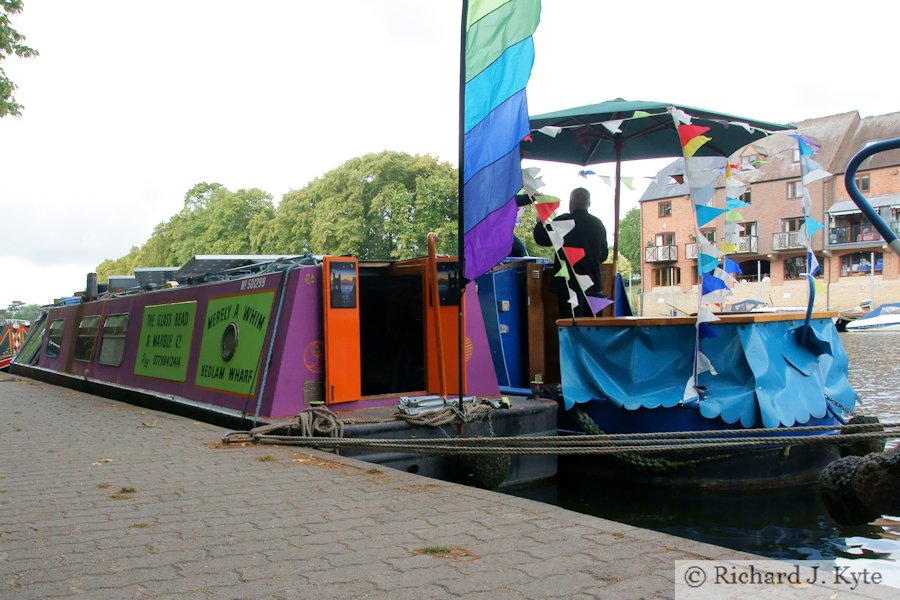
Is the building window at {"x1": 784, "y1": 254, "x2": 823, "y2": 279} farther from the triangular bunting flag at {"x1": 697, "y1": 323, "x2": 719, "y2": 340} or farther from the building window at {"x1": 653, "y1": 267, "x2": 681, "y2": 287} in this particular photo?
the triangular bunting flag at {"x1": 697, "y1": 323, "x2": 719, "y2": 340}

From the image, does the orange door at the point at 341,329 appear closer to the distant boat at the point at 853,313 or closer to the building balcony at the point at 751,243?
the distant boat at the point at 853,313

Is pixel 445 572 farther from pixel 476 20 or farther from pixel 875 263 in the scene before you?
pixel 875 263

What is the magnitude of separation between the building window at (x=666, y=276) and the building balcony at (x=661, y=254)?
3.43ft

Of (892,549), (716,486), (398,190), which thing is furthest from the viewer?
(398,190)

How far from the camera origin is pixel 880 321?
Result: 144 ft

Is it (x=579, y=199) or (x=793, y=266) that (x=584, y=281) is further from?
(x=793, y=266)

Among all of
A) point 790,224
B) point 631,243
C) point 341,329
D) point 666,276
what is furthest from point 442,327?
point 631,243

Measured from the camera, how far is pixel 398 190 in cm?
4372

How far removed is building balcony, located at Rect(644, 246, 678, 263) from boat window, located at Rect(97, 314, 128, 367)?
52.3m

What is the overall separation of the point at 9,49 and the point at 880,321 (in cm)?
4473

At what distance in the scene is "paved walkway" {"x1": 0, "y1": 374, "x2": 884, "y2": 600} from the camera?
3.00 m

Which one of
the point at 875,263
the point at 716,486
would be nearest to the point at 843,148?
the point at 875,263

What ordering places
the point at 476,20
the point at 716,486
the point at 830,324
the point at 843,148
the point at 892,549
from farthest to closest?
1. the point at 843,148
2. the point at 830,324
3. the point at 716,486
4. the point at 476,20
5. the point at 892,549

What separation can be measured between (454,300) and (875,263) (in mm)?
54668
